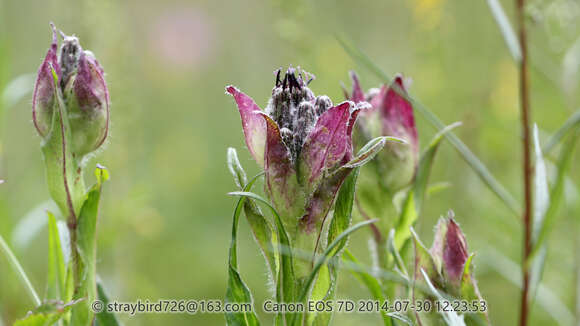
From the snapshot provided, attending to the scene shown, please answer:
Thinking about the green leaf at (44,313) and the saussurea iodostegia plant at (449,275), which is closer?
the green leaf at (44,313)

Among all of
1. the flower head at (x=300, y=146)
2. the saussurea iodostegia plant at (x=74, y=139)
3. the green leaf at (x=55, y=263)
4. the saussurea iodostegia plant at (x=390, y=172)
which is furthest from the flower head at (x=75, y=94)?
the saussurea iodostegia plant at (x=390, y=172)

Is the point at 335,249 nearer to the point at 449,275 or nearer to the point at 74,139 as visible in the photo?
the point at 449,275

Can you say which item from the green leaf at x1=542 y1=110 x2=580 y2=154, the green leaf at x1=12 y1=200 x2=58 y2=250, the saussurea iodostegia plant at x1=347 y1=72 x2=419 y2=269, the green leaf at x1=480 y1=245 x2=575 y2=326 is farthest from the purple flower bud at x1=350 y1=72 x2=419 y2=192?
the green leaf at x1=12 y1=200 x2=58 y2=250

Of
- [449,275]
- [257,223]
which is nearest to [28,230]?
[257,223]

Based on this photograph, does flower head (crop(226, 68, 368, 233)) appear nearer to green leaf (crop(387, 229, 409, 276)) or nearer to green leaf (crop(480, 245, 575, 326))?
green leaf (crop(387, 229, 409, 276))

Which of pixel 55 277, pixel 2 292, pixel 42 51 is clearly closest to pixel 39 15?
pixel 42 51

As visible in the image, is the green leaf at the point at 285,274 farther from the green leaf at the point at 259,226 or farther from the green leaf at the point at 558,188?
the green leaf at the point at 558,188

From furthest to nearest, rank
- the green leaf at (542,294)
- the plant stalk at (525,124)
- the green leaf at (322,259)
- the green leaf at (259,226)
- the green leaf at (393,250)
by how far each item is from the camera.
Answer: the green leaf at (542,294)
the plant stalk at (525,124)
the green leaf at (393,250)
the green leaf at (259,226)
the green leaf at (322,259)
